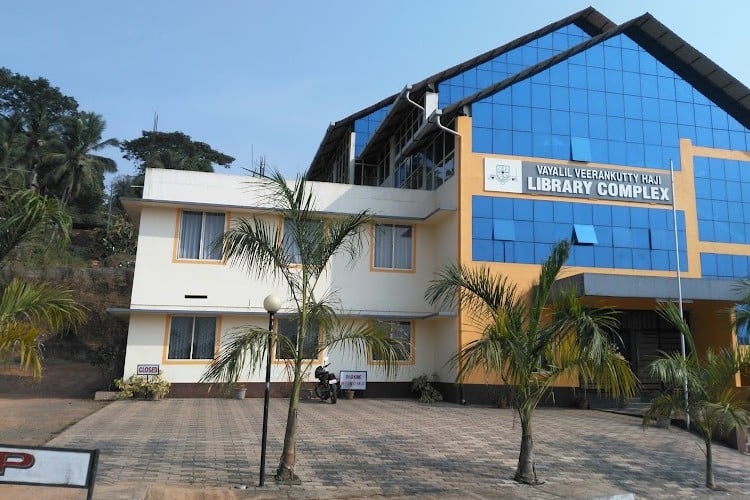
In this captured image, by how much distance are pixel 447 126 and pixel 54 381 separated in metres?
17.0

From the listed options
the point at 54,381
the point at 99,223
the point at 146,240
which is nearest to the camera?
the point at 146,240

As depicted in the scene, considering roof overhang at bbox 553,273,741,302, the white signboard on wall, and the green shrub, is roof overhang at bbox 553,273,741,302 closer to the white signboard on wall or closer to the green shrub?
the green shrub

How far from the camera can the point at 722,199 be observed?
1917 centimetres

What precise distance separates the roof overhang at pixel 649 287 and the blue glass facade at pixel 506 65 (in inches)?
331

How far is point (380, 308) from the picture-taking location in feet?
61.3

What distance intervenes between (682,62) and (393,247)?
11.5 m

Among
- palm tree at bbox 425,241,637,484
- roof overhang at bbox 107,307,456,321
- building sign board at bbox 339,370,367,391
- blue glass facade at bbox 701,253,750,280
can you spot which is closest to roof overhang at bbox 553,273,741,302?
blue glass facade at bbox 701,253,750,280

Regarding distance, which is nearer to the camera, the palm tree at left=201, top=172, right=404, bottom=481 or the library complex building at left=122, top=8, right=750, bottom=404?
the palm tree at left=201, top=172, right=404, bottom=481

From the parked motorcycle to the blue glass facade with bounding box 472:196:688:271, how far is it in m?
5.39

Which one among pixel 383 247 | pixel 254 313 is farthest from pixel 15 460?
pixel 383 247

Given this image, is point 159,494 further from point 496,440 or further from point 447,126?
point 447,126

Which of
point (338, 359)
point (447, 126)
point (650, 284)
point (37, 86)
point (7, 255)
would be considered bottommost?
point (338, 359)

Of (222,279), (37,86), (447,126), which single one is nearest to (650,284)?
(447,126)

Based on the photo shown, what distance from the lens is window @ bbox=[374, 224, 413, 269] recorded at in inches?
754
